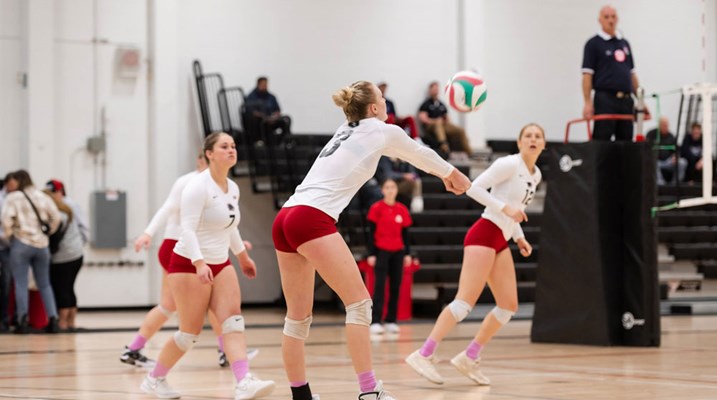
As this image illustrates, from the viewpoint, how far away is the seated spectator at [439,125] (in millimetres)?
20188

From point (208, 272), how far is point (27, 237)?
7.44 metres

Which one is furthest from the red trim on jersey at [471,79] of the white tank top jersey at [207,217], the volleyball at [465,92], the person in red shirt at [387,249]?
the person in red shirt at [387,249]

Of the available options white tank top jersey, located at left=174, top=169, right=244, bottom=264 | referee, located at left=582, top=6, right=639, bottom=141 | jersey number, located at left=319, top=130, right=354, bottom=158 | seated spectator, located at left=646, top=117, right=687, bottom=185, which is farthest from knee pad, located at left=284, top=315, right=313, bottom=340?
seated spectator, located at left=646, top=117, right=687, bottom=185

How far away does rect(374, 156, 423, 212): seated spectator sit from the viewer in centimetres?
1633

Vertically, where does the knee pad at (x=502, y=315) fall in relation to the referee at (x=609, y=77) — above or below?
below

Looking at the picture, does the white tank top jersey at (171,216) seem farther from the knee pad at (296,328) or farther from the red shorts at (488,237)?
the knee pad at (296,328)

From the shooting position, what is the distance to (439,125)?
66.1 ft

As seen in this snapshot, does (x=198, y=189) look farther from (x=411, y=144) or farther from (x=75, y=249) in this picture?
(x=75, y=249)

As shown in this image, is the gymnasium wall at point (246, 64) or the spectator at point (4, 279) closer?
the spectator at point (4, 279)

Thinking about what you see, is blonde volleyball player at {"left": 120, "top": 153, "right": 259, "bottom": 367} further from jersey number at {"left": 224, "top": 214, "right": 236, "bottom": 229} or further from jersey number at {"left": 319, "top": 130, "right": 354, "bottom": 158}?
jersey number at {"left": 319, "top": 130, "right": 354, "bottom": 158}

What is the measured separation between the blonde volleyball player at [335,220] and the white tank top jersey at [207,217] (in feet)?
4.43

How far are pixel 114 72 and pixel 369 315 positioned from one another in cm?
1365

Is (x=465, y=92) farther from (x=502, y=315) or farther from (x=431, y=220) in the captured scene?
(x=431, y=220)

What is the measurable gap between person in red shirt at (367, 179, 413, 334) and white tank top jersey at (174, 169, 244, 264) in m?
6.02
